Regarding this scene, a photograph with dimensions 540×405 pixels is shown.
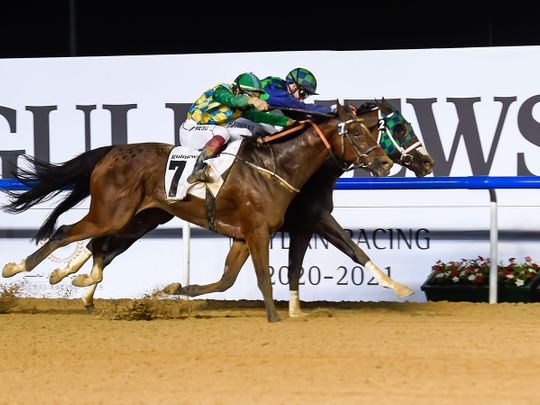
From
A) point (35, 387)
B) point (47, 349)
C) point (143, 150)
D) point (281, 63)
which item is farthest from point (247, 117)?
point (35, 387)

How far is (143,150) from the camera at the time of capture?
7.81 meters

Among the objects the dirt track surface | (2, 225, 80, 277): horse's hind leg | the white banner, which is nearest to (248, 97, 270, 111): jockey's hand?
the dirt track surface

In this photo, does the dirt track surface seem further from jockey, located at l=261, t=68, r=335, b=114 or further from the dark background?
the dark background

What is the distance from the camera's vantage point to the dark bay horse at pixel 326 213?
7.44 metres

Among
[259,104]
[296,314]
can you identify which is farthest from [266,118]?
[296,314]

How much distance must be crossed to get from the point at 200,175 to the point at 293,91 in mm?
852

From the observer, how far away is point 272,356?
6047 millimetres

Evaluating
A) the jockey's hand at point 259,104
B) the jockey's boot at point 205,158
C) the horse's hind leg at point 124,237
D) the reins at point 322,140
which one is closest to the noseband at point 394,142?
the reins at point 322,140

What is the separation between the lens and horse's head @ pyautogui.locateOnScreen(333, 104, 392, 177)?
24.0 ft

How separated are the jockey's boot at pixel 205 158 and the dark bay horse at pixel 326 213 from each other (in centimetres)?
59

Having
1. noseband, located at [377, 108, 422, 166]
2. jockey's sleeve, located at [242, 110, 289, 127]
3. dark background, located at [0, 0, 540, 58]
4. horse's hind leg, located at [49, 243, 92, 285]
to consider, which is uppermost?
dark background, located at [0, 0, 540, 58]

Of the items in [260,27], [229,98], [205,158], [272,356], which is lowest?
[272,356]

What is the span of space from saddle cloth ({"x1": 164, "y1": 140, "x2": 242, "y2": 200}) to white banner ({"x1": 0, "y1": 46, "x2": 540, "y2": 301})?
161 cm

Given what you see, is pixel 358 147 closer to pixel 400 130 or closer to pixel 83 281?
pixel 400 130
